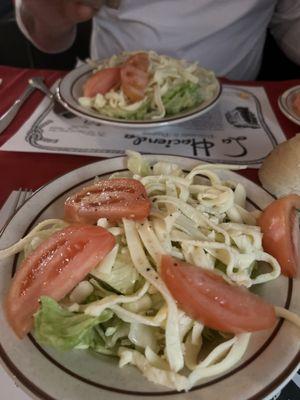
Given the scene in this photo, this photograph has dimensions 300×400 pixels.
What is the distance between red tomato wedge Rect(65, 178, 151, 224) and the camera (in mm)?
746

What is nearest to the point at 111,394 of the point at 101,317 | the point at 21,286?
the point at 101,317

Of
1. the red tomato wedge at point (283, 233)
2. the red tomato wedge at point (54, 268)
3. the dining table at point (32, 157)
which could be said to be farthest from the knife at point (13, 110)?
the red tomato wedge at point (283, 233)

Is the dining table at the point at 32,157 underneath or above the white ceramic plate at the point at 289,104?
above

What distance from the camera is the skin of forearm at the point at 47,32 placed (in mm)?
1789

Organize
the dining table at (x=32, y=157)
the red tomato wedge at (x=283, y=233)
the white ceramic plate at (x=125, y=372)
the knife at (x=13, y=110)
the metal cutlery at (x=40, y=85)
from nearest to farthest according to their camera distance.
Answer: the white ceramic plate at (x=125, y=372)
the red tomato wedge at (x=283, y=233)
the dining table at (x=32, y=157)
the knife at (x=13, y=110)
the metal cutlery at (x=40, y=85)

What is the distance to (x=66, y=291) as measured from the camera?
0.65m

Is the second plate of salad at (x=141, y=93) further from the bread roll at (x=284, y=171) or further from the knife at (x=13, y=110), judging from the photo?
A: the bread roll at (x=284, y=171)

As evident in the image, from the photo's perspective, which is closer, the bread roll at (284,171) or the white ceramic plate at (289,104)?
the bread roll at (284,171)

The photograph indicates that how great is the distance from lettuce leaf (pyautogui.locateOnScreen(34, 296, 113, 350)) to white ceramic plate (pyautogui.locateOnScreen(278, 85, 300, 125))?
939 mm

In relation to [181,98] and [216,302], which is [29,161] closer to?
[181,98]

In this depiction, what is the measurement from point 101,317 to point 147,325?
0.07 m

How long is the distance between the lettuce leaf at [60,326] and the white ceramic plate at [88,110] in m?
0.70

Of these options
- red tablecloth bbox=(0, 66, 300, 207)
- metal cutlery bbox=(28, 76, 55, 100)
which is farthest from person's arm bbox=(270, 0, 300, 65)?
metal cutlery bbox=(28, 76, 55, 100)

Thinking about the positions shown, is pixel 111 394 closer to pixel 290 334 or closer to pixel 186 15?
pixel 290 334
